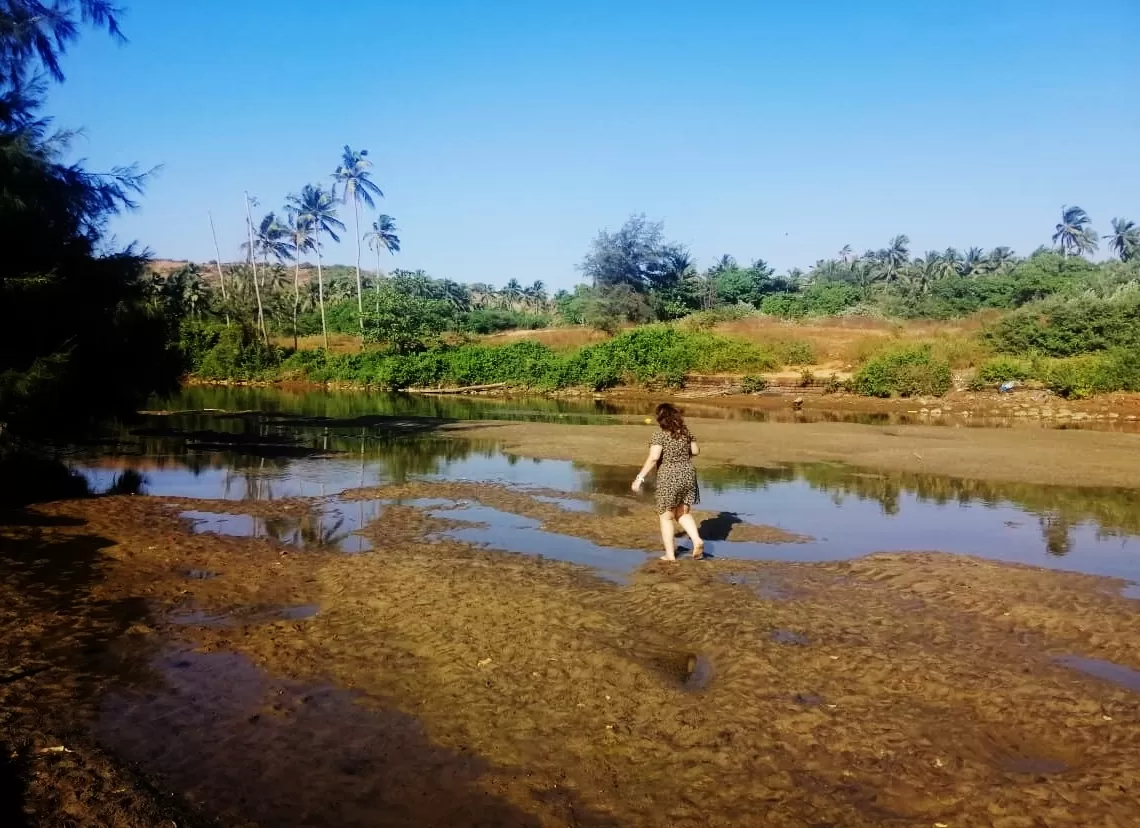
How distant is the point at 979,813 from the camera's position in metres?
4.55

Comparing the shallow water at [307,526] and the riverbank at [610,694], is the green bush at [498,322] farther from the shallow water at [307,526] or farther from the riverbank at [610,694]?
the riverbank at [610,694]

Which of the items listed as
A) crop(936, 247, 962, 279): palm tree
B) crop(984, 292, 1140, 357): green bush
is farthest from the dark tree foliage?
crop(936, 247, 962, 279): palm tree

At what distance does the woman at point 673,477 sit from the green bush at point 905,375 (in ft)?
114

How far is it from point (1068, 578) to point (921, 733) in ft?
18.2

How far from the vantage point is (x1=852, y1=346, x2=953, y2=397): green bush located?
41750mm

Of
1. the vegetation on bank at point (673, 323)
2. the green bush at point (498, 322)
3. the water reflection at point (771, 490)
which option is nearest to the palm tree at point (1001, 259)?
the vegetation on bank at point (673, 323)

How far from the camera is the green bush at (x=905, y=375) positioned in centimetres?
4175

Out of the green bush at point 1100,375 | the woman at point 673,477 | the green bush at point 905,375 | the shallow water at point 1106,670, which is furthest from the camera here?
the green bush at point 905,375

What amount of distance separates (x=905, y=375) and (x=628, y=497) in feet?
101

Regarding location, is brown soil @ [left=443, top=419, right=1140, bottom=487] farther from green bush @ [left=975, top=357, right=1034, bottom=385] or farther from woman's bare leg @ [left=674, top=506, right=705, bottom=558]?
green bush @ [left=975, top=357, right=1034, bottom=385]

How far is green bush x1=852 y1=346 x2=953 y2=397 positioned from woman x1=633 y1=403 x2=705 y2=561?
34.9 meters

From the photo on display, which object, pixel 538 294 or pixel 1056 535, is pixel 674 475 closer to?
pixel 1056 535

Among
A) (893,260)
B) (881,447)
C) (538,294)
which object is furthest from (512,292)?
(881,447)

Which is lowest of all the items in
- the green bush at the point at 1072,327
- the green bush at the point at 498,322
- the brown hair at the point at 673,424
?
the brown hair at the point at 673,424
